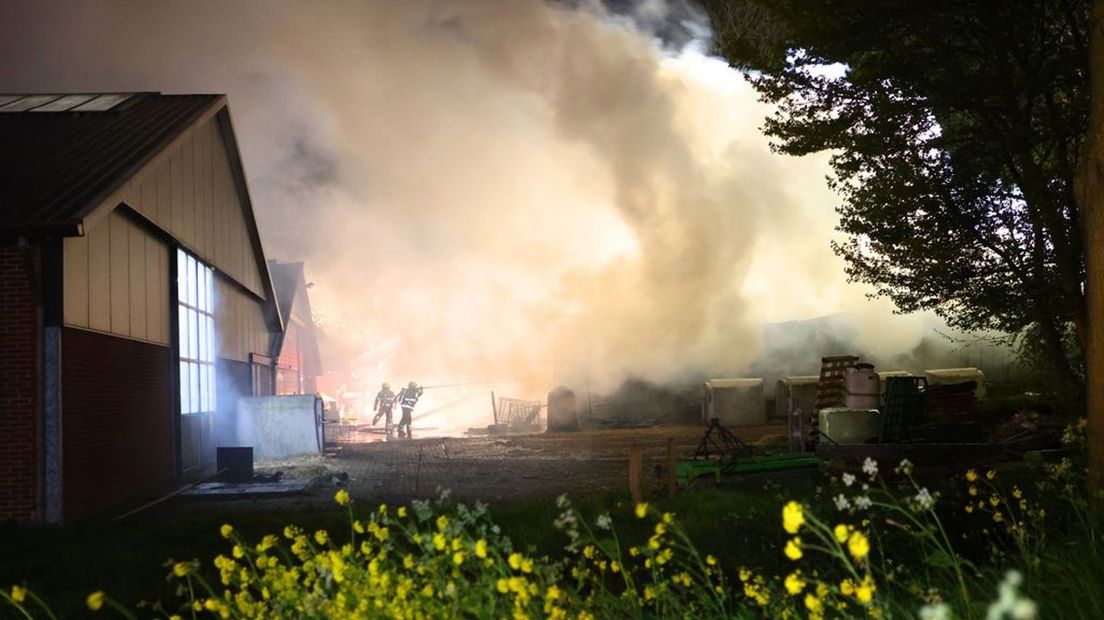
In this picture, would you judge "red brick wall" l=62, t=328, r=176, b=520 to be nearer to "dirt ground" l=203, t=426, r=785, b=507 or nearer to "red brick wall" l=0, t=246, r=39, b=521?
"red brick wall" l=0, t=246, r=39, b=521

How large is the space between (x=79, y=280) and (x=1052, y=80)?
38.3 feet

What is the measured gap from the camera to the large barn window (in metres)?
16.7

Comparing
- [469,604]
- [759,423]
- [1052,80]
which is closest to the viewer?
[469,604]

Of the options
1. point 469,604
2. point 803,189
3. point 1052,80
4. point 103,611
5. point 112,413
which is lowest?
point 103,611

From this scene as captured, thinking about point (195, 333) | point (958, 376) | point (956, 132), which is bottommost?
point (958, 376)

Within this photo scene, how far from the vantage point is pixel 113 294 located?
13.1 m

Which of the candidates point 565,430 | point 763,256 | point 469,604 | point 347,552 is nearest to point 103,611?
point 347,552

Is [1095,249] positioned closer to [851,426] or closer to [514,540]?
[514,540]

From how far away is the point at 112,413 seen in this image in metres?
13.0

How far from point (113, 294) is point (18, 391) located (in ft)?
7.50

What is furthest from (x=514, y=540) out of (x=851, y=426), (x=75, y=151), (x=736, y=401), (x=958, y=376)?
(x=958, y=376)

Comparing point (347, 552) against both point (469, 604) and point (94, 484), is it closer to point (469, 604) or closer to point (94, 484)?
point (469, 604)

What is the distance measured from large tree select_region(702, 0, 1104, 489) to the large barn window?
10.3m

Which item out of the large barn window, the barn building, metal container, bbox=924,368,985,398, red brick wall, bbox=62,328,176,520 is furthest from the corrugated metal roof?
metal container, bbox=924,368,985,398
